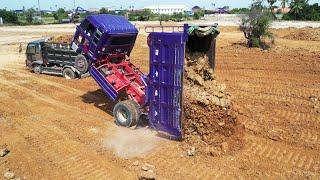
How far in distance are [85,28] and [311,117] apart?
774 centimetres

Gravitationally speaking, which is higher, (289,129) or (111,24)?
(111,24)

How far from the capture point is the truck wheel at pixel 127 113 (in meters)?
11.7

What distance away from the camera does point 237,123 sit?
35.1 ft

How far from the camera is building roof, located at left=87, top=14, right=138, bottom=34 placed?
1288 centimetres

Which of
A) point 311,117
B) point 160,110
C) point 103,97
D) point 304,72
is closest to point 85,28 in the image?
point 103,97

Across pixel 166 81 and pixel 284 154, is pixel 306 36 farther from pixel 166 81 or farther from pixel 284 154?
pixel 166 81

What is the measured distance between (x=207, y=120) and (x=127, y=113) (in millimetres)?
2585

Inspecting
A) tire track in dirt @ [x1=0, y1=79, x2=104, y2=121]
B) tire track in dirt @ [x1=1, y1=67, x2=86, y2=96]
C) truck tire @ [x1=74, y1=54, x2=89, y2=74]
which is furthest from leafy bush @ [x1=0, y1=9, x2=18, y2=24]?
truck tire @ [x1=74, y1=54, x2=89, y2=74]

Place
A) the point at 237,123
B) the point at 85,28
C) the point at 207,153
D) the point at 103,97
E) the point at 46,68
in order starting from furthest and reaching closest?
the point at 46,68 < the point at 103,97 < the point at 85,28 < the point at 237,123 < the point at 207,153

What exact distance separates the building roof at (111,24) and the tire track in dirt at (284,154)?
5.44 m

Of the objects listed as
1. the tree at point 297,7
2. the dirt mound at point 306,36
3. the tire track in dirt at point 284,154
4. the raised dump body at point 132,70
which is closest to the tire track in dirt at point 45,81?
the raised dump body at point 132,70

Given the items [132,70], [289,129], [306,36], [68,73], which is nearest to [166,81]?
[132,70]

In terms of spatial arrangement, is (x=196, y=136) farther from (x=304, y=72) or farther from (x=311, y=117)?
(x=304, y=72)

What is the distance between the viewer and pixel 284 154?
990 centimetres
